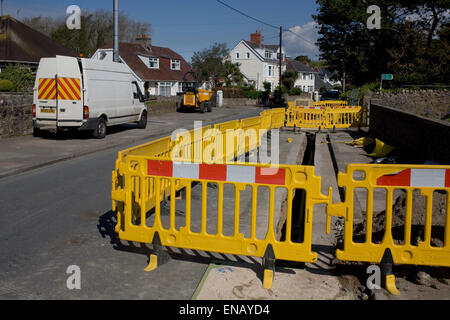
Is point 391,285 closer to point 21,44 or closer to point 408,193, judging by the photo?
point 408,193

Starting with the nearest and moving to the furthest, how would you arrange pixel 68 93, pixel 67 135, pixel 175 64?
pixel 68 93 < pixel 67 135 < pixel 175 64

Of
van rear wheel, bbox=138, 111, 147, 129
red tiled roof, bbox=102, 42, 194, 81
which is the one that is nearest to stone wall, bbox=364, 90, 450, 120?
van rear wheel, bbox=138, 111, 147, 129

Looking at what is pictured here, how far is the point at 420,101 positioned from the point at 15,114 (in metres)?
19.0

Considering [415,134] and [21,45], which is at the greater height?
[21,45]

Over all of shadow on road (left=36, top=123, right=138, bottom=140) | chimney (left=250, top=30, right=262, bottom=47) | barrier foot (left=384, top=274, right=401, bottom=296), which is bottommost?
barrier foot (left=384, top=274, right=401, bottom=296)

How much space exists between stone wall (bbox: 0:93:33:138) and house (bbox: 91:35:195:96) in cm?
3175

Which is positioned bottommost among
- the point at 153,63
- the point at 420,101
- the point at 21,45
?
the point at 420,101

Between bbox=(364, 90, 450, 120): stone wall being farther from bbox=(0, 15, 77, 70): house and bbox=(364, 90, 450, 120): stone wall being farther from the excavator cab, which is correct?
bbox=(0, 15, 77, 70): house

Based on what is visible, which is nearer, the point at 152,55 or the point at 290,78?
the point at 152,55

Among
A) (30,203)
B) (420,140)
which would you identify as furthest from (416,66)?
(30,203)

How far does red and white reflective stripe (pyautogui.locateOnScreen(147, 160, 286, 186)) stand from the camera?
14.8 feet

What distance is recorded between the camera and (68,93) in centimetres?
1484

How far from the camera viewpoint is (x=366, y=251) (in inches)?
173

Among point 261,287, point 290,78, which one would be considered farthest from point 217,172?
point 290,78
